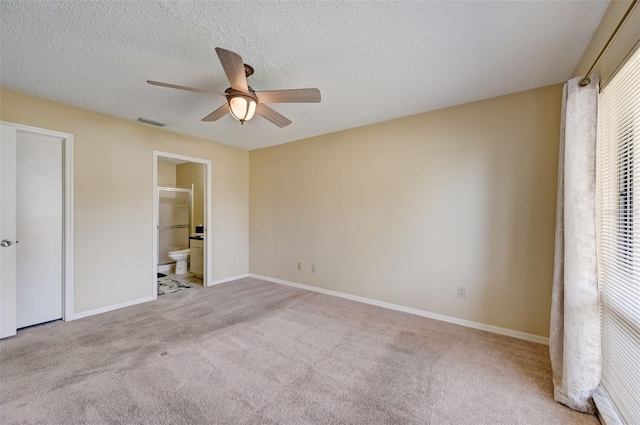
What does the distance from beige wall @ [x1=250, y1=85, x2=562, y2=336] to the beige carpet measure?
1.54 feet

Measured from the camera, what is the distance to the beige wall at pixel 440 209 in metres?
2.54

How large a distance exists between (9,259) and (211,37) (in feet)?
9.95

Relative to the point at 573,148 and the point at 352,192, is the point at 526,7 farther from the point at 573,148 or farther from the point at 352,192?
the point at 352,192

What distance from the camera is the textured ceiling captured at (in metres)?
1.57

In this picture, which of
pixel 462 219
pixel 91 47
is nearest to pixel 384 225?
pixel 462 219

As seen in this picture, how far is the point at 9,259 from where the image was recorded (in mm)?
2590

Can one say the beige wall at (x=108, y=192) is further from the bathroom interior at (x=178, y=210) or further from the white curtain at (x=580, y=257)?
the white curtain at (x=580, y=257)

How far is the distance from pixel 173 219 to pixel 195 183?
1.00 m

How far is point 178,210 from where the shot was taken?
6.05 meters

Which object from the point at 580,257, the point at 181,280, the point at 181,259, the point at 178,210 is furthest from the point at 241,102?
the point at 178,210

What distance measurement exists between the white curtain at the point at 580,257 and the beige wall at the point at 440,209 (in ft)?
2.82

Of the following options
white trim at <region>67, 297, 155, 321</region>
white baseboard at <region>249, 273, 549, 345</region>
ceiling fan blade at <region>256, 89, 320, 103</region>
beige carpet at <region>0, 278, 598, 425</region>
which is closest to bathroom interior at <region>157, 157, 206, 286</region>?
white trim at <region>67, 297, 155, 321</region>

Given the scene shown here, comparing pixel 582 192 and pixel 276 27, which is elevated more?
pixel 276 27

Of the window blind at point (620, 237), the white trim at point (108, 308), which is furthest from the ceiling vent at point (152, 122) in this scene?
the window blind at point (620, 237)
